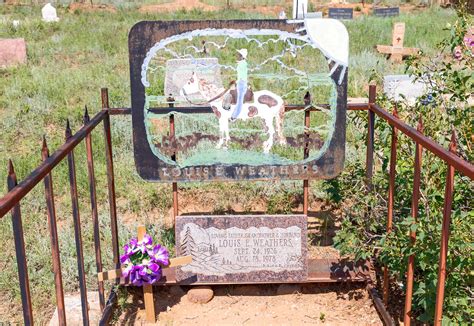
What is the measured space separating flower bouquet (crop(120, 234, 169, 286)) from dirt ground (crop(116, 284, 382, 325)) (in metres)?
0.32

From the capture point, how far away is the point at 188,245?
3727mm

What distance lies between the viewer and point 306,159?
3648 mm

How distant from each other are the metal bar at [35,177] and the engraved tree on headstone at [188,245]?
0.92m

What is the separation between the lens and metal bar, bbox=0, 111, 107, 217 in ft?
6.29

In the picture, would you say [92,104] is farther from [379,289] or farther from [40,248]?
[379,289]

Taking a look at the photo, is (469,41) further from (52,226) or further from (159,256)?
(52,226)

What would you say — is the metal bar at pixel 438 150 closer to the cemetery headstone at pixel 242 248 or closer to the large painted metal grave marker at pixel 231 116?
the large painted metal grave marker at pixel 231 116

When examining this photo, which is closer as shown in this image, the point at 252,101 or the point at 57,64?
the point at 252,101

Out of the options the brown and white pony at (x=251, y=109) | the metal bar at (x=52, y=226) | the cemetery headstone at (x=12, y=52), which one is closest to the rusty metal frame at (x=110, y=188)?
the metal bar at (x=52, y=226)

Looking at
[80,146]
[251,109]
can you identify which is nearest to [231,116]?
[251,109]

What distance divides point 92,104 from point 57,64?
149 inches

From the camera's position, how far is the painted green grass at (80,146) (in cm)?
420

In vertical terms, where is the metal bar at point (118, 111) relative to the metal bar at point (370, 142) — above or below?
above

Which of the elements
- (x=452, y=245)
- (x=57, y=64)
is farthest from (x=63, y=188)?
(x=57, y=64)
